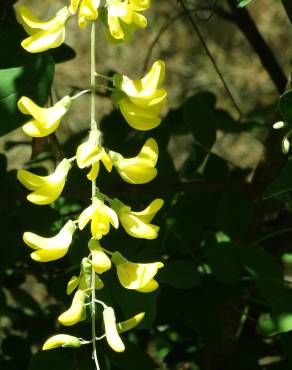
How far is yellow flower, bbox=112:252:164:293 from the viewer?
2.86 ft

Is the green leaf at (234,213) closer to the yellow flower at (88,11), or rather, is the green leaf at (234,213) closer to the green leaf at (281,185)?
the green leaf at (281,185)

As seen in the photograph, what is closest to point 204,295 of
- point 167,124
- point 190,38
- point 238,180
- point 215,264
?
point 215,264

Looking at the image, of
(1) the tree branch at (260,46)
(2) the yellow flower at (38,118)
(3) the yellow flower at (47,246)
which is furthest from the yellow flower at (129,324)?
(1) the tree branch at (260,46)

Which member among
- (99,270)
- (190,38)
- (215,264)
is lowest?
(190,38)

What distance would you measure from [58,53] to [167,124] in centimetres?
31

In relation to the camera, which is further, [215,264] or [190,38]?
[190,38]

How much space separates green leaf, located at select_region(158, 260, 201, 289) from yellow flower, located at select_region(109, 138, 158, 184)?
1.06ft

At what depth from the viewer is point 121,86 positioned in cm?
88

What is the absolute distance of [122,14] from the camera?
82 centimetres

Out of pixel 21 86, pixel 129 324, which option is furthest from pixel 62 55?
pixel 129 324

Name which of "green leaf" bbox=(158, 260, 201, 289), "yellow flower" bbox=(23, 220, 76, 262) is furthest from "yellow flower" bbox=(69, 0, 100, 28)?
"green leaf" bbox=(158, 260, 201, 289)

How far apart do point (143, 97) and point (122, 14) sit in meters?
0.08

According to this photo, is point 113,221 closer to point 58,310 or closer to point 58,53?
point 58,53

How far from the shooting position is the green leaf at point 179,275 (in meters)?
1.17
